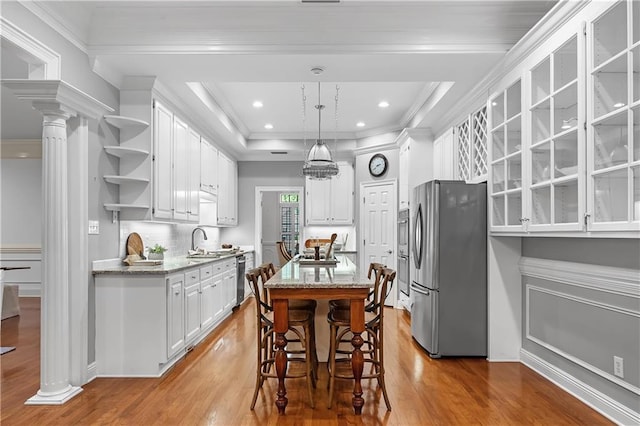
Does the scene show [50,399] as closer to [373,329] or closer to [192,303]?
[192,303]

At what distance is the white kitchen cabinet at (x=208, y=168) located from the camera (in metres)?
5.80

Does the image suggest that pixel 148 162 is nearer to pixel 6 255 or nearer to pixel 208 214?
pixel 208 214

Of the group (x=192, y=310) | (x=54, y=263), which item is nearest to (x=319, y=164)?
(x=192, y=310)

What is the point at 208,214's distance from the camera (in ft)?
22.7

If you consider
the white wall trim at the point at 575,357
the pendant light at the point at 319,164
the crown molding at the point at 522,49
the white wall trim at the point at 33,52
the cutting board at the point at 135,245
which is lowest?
the white wall trim at the point at 575,357

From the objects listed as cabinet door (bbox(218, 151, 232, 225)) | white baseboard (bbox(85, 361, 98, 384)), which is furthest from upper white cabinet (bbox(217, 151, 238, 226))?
white baseboard (bbox(85, 361, 98, 384))

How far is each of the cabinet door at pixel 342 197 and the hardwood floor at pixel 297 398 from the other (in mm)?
4300

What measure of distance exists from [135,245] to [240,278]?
2792mm

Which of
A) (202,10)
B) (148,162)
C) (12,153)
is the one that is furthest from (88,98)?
(12,153)

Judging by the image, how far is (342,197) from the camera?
8242mm

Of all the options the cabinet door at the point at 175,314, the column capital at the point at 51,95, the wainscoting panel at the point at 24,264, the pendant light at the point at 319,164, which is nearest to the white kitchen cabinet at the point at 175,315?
the cabinet door at the point at 175,314

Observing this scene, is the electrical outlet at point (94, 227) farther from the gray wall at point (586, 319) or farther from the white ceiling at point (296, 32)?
the gray wall at point (586, 319)

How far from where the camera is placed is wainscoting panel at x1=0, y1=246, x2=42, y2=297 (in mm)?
7398

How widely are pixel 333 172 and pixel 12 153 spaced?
242 inches
